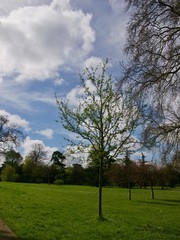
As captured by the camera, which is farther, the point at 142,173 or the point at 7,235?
the point at 142,173

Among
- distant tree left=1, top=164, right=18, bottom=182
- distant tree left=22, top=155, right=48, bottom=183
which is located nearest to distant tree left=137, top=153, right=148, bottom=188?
distant tree left=1, top=164, right=18, bottom=182

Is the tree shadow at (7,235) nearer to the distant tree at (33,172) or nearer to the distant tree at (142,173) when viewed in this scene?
the distant tree at (142,173)

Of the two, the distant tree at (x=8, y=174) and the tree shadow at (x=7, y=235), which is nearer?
the tree shadow at (x=7, y=235)

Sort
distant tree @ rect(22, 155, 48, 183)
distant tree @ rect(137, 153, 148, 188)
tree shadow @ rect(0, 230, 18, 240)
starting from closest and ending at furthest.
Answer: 1. tree shadow @ rect(0, 230, 18, 240)
2. distant tree @ rect(137, 153, 148, 188)
3. distant tree @ rect(22, 155, 48, 183)

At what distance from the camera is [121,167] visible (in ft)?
168

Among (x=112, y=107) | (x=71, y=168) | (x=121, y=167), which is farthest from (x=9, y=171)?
(x=112, y=107)

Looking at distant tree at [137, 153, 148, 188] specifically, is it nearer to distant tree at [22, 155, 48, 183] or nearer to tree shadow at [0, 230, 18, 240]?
tree shadow at [0, 230, 18, 240]

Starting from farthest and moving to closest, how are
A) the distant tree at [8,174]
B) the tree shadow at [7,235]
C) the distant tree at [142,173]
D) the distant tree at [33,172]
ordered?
the distant tree at [33,172]
the distant tree at [8,174]
the distant tree at [142,173]
the tree shadow at [7,235]

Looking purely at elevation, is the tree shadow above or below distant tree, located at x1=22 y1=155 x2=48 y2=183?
below

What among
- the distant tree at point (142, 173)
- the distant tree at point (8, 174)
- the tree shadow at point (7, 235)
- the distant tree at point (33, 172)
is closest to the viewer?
the tree shadow at point (7, 235)

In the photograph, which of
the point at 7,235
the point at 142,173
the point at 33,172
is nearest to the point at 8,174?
the point at 33,172

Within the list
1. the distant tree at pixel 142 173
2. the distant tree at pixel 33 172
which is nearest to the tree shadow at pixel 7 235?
the distant tree at pixel 142 173

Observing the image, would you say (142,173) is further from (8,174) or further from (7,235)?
(8,174)

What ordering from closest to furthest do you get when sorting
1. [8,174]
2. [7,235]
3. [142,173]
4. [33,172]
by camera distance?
[7,235], [142,173], [8,174], [33,172]
